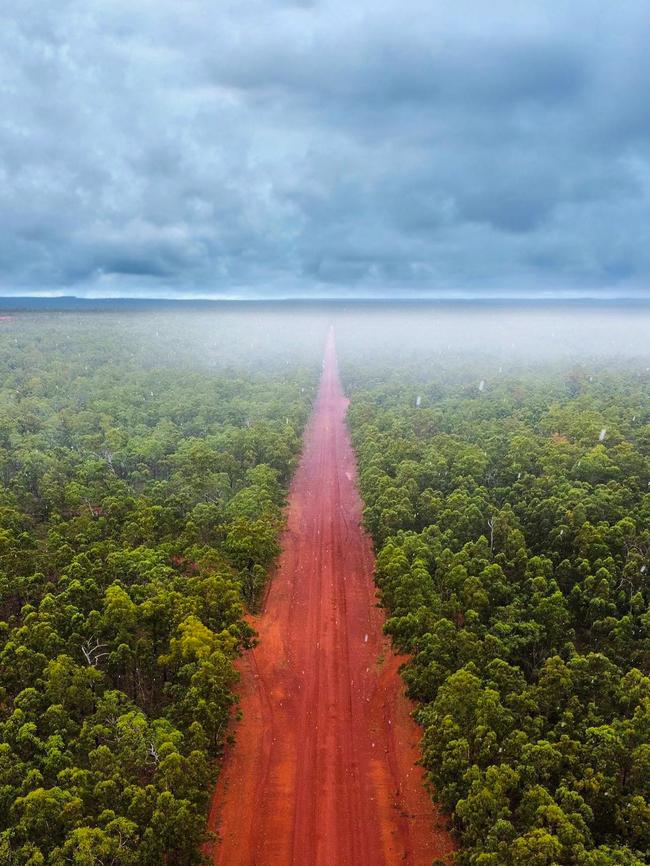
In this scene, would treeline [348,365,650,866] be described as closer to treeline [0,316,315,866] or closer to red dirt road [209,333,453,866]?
red dirt road [209,333,453,866]

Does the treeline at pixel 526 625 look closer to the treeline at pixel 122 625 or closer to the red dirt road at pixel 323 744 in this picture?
the red dirt road at pixel 323 744

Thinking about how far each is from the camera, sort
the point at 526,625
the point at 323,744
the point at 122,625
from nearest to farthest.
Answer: the point at 323,744, the point at 122,625, the point at 526,625

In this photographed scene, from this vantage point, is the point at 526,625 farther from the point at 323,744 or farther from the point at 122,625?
the point at 122,625

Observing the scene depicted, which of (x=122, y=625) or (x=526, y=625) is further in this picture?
(x=526, y=625)

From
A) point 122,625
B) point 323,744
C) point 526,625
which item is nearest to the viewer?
point 323,744

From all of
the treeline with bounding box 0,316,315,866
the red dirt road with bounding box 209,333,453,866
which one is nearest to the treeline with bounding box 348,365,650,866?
the red dirt road with bounding box 209,333,453,866

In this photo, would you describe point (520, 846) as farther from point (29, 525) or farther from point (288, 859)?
point (29, 525)

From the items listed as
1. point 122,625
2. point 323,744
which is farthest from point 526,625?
point 122,625

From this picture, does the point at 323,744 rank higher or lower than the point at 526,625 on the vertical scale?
lower
